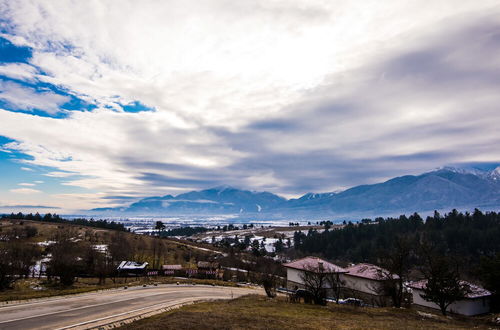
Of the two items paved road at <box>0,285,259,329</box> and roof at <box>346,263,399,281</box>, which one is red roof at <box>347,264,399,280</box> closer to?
roof at <box>346,263,399,281</box>

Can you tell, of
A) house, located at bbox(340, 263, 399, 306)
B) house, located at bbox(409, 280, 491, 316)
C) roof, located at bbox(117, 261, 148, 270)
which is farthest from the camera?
roof, located at bbox(117, 261, 148, 270)

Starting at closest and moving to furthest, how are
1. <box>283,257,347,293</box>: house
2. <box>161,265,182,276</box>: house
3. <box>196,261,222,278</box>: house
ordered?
<box>283,257,347,293</box>: house → <box>196,261,222,278</box>: house → <box>161,265,182,276</box>: house

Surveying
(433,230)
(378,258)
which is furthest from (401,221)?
(378,258)

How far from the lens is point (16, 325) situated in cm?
2539

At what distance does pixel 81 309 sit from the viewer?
32.5 metres

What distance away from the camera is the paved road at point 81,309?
86.8ft

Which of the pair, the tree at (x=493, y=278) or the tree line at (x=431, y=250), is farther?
the tree at (x=493, y=278)

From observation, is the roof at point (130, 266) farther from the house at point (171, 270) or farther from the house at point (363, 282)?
the house at point (363, 282)

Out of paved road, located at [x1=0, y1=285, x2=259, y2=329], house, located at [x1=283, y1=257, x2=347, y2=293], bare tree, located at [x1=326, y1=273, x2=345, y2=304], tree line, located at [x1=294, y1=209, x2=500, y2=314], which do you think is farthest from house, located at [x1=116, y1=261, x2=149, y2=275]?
tree line, located at [x1=294, y1=209, x2=500, y2=314]

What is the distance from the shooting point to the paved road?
86.8 ft

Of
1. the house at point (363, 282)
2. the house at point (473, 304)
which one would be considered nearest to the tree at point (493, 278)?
the house at point (473, 304)

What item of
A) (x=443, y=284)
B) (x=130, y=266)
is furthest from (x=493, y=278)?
(x=130, y=266)

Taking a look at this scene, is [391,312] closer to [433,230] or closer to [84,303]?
[84,303]

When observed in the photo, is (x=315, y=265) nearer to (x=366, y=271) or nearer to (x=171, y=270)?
(x=366, y=271)
